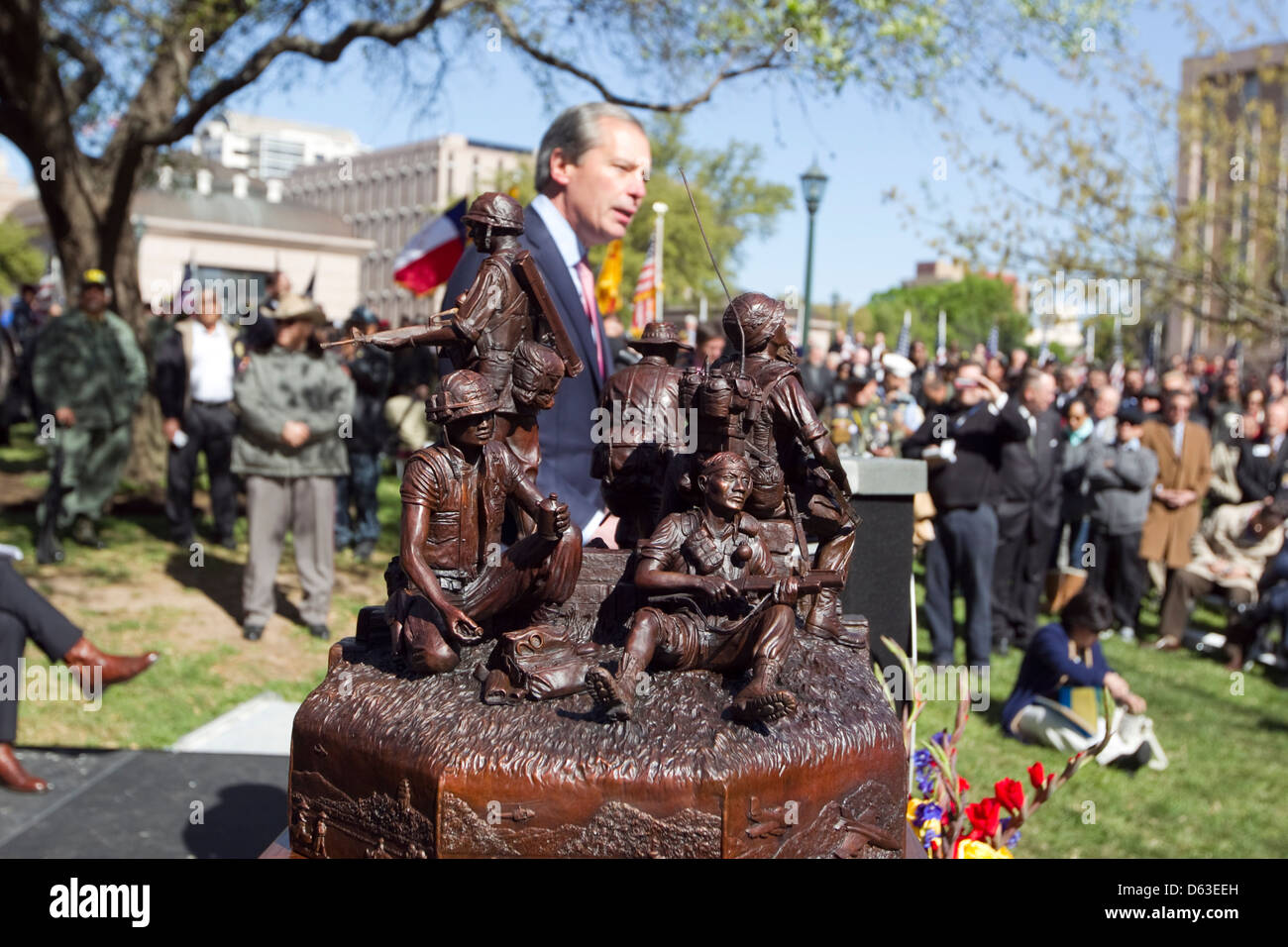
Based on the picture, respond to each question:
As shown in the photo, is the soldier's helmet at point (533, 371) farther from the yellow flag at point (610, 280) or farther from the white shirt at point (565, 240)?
the yellow flag at point (610, 280)

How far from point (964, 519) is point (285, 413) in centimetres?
484

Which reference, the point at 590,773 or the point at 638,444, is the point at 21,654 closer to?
the point at 638,444

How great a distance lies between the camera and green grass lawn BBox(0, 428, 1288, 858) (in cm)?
649

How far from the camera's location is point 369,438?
39.9 feet

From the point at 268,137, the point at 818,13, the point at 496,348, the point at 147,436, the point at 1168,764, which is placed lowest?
the point at 1168,764

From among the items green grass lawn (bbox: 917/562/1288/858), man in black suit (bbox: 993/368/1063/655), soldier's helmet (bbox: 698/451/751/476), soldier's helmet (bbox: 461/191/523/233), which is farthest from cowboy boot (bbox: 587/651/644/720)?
man in black suit (bbox: 993/368/1063/655)

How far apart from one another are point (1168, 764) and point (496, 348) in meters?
6.10

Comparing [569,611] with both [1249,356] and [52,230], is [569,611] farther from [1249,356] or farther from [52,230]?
[1249,356]

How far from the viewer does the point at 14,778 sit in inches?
217

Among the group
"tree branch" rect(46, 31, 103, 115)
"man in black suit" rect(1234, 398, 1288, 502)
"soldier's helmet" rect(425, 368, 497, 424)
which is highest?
"tree branch" rect(46, 31, 103, 115)

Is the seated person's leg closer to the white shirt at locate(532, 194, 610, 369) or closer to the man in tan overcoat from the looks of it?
the man in tan overcoat

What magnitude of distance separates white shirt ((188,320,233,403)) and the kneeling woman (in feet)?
22.8

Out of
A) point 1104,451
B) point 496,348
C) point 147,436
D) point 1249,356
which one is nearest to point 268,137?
point 1249,356

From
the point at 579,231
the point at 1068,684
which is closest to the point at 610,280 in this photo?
the point at 1068,684
